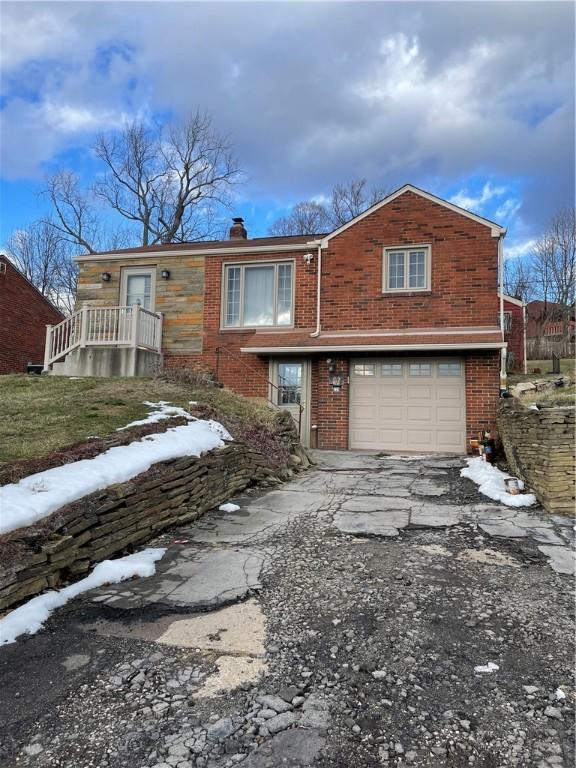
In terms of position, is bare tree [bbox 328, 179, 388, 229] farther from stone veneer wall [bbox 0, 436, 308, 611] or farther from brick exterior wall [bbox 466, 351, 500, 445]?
stone veneer wall [bbox 0, 436, 308, 611]

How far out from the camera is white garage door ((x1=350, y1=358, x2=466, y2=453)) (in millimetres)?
10836

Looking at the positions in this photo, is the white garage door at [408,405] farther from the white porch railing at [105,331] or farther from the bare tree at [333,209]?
the bare tree at [333,209]

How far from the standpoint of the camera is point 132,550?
14.2ft

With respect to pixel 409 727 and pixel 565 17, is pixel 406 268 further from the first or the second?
pixel 409 727

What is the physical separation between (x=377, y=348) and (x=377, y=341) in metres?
0.32

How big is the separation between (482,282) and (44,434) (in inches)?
368

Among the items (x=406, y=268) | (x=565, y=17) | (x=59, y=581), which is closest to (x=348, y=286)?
(x=406, y=268)

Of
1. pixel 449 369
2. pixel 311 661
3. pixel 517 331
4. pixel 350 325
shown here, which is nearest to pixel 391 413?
pixel 449 369

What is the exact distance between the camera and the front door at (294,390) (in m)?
11.6

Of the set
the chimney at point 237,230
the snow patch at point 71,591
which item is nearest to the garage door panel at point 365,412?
the chimney at point 237,230

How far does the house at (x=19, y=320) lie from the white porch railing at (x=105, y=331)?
828 centimetres

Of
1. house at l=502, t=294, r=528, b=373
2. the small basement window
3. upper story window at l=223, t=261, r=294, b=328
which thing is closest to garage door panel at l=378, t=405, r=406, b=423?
the small basement window

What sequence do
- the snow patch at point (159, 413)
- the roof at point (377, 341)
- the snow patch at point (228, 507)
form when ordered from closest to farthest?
the snow patch at point (228, 507), the snow patch at point (159, 413), the roof at point (377, 341)

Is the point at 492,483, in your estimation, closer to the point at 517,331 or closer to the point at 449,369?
the point at 449,369
